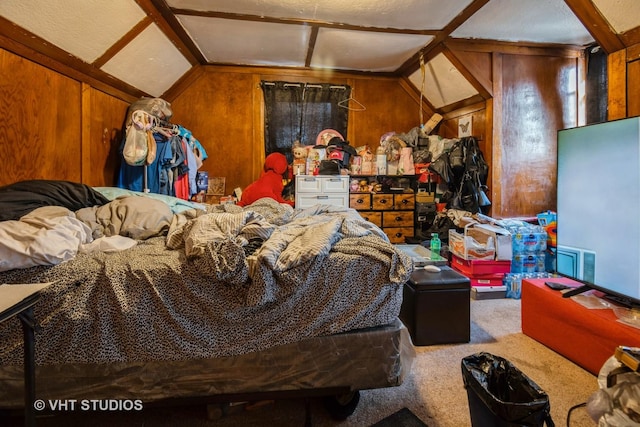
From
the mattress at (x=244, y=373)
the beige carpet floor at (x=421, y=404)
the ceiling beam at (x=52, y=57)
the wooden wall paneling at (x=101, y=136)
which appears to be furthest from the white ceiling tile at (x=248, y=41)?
the beige carpet floor at (x=421, y=404)

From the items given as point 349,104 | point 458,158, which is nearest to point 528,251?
point 458,158

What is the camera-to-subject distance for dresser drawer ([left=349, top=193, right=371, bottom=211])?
3822mm

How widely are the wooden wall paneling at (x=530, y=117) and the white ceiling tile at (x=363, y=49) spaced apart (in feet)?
3.37

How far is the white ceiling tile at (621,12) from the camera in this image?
1.83 metres

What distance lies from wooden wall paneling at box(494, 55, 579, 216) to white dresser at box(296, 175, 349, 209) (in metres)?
1.72

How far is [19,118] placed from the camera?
2.01 meters

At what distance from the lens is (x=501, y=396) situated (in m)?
1.23

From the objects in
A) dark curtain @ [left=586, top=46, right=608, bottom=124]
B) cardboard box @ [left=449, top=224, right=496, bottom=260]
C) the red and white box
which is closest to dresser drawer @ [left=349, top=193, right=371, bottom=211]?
cardboard box @ [left=449, top=224, right=496, bottom=260]

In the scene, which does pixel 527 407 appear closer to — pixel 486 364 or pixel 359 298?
pixel 486 364

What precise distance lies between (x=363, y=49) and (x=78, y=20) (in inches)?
103

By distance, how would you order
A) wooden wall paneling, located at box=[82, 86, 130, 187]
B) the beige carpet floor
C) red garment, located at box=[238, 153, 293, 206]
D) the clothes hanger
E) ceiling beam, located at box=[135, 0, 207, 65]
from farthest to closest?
1. the clothes hanger
2. red garment, located at box=[238, 153, 293, 206]
3. wooden wall paneling, located at box=[82, 86, 130, 187]
4. ceiling beam, located at box=[135, 0, 207, 65]
5. the beige carpet floor

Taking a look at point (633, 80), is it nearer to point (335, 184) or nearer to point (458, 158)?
point (458, 158)

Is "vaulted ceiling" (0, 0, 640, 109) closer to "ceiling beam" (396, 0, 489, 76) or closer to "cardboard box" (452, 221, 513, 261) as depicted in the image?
"ceiling beam" (396, 0, 489, 76)

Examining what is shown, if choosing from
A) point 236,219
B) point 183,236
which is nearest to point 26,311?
point 183,236
